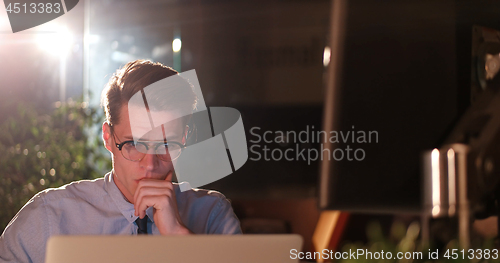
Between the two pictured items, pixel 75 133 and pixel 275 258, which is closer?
pixel 275 258

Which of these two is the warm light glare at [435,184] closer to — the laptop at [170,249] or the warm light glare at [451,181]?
the warm light glare at [451,181]

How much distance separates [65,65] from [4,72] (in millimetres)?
437

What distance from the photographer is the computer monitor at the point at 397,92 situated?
2990 mm

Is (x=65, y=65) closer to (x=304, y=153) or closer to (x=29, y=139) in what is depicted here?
(x=29, y=139)

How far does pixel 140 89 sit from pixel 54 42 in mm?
1678

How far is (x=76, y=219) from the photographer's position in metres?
1.79

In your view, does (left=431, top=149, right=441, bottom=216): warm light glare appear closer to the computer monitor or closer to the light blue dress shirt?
the computer monitor

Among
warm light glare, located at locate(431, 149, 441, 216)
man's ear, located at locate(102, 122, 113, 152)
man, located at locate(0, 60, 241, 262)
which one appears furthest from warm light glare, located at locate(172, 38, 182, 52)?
warm light glare, located at locate(431, 149, 441, 216)

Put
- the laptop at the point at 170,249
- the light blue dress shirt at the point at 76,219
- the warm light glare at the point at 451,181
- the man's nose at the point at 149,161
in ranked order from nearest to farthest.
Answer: the laptop at the point at 170,249 < the light blue dress shirt at the point at 76,219 < the man's nose at the point at 149,161 < the warm light glare at the point at 451,181

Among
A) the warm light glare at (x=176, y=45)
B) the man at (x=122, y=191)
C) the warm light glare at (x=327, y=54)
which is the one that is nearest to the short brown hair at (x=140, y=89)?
the man at (x=122, y=191)

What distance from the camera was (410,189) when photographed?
297 centimetres

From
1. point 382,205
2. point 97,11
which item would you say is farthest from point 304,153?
point 97,11

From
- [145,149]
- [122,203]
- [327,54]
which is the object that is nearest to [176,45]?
[327,54]

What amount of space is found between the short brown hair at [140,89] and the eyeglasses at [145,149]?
141mm
